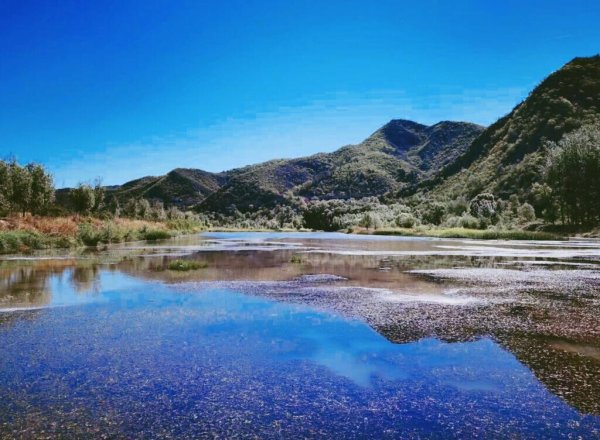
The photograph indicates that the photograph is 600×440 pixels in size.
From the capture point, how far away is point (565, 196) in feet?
229

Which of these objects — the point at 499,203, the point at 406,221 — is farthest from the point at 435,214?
the point at 499,203

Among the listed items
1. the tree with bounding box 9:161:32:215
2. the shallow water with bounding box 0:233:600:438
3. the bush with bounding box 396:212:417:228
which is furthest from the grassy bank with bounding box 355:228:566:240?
the tree with bounding box 9:161:32:215

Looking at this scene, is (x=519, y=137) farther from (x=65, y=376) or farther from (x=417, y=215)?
(x=65, y=376)

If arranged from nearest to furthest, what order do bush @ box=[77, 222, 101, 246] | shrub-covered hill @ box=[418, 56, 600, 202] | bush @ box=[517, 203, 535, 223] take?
bush @ box=[77, 222, 101, 246]
bush @ box=[517, 203, 535, 223]
shrub-covered hill @ box=[418, 56, 600, 202]

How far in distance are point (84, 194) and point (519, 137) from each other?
5215 inches

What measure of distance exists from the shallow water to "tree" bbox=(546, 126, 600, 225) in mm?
59557

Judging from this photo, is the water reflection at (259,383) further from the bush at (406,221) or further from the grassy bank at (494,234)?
the bush at (406,221)

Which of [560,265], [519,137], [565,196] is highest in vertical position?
[519,137]

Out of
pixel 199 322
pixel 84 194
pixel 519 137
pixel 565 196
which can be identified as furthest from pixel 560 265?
pixel 519 137

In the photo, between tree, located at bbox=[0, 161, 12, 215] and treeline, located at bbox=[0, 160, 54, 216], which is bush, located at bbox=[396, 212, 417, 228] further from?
tree, located at bbox=[0, 161, 12, 215]

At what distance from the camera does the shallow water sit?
605 cm

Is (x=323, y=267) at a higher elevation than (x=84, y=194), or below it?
below

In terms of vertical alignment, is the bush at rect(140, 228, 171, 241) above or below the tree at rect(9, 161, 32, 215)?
below

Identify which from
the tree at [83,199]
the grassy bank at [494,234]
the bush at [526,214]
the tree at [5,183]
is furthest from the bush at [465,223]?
the tree at [5,183]
